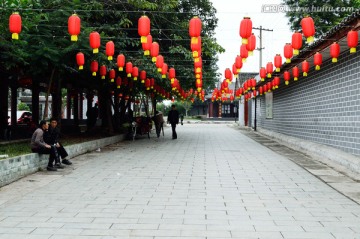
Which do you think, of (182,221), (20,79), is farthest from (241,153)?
(20,79)

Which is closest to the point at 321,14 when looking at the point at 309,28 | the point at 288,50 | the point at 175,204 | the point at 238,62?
the point at 238,62

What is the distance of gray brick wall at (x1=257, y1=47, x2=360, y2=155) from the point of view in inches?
402

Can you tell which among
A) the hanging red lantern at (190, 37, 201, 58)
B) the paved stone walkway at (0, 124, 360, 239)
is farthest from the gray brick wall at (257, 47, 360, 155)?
the hanging red lantern at (190, 37, 201, 58)

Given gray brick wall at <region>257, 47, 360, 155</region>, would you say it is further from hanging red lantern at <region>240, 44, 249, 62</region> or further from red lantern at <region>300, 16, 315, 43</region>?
hanging red lantern at <region>240, 44, 249, 62</region>

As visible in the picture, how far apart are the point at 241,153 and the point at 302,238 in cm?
965

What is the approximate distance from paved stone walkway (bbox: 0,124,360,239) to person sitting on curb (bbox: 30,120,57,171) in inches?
18.3

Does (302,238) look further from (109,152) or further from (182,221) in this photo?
(109,152)

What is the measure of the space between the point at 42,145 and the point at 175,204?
4.65 m

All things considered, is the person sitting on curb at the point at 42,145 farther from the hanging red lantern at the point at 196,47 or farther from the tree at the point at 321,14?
the tree at the point at 321,14

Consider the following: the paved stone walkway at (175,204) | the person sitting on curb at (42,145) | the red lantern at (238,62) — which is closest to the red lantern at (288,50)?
the red lantern at (238,62)

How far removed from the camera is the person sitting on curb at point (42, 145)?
9398mm

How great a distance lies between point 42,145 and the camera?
9.42 metres

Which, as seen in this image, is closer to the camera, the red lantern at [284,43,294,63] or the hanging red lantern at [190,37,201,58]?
the hanging red lantern at [190,37,201,58]

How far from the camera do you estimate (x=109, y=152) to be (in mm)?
14391
